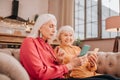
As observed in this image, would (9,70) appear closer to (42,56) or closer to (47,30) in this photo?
(42,56)

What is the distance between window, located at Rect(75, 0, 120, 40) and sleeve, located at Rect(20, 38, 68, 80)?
352 centimetres

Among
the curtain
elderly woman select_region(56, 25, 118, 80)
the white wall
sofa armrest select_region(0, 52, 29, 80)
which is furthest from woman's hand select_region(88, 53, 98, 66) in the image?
the white wall

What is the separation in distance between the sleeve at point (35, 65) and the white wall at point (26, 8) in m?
3.96

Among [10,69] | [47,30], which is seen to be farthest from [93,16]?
[10,69]

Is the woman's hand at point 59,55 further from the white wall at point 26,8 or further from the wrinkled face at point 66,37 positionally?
the white wall at point 26,8

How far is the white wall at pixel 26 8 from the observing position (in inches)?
201

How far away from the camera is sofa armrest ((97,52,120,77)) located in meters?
2.06

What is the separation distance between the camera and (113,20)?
3.21 meters

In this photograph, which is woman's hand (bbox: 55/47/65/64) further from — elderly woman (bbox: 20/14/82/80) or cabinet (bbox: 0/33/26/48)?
cabinet (bbox: 0/33/26/48)

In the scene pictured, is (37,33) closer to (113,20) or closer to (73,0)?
(113,20)

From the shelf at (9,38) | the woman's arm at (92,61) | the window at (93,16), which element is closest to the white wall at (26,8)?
the window at (93,16)

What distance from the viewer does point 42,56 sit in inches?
57.2

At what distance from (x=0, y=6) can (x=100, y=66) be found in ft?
12.2

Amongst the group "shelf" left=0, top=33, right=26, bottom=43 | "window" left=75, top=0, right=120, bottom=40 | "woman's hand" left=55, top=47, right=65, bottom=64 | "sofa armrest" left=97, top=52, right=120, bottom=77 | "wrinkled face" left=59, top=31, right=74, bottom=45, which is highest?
"window" left=75, top=0, right=120, bottom=40
